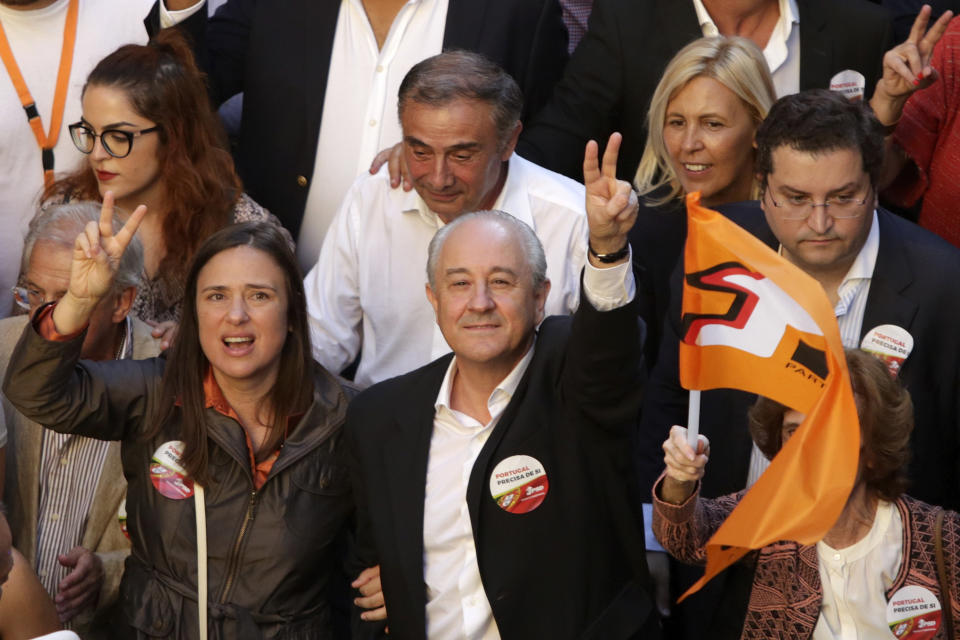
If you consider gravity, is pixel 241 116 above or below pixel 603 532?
above

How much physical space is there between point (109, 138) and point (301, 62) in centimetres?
81

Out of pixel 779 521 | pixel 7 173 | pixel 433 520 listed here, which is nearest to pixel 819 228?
pixel 779 521

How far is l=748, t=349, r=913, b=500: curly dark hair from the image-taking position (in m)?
4.02

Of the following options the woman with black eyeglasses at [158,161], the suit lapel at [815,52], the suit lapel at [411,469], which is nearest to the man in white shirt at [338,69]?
the woman with black eyeglasses at [158,161]

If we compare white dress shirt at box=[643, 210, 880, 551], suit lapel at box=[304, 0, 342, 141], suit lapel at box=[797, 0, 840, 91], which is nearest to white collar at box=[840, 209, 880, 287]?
white dress shirt at box=[643, 210, 880, 551]

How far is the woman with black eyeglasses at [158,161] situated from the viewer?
5461 millimetres

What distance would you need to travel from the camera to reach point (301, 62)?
584 cm

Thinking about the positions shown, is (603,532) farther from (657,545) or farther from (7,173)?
(7,173)

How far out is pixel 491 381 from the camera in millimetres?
4281

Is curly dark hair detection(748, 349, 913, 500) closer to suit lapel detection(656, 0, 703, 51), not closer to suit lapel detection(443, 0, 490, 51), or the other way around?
suit lapel detection(656, 0, 703, 51)

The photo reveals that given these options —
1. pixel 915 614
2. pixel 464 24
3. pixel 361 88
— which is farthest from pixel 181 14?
pixel 915 614

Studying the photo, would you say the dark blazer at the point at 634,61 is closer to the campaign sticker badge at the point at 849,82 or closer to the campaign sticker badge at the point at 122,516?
the campaign sticker badge at the point at 849,82

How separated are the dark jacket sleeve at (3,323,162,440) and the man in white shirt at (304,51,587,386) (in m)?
0.89

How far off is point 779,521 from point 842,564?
1.02 ft
